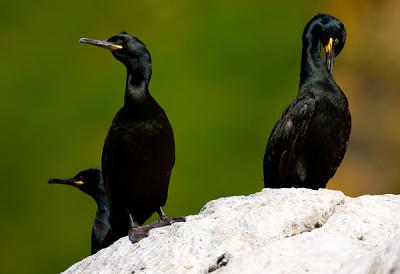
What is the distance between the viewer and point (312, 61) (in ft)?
24.2

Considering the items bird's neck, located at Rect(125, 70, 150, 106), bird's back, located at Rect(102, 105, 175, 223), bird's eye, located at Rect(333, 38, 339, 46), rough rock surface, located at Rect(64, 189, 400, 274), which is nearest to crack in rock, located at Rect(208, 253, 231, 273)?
rough rock surface, located at Rect(64, 189, 400, 274)

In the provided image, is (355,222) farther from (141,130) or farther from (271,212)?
(141,130)

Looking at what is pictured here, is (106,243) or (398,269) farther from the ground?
(398,269)

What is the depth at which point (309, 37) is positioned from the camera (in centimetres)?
750

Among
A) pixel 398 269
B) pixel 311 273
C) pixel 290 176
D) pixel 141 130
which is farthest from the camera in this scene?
pixel 290 176

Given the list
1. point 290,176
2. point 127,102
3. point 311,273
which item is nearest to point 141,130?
point 127,102

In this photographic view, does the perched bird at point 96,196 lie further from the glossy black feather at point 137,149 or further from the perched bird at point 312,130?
the perched bird at point 312,130

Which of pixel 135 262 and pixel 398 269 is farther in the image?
pixel 135 262

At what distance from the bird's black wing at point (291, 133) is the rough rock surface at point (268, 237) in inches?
77.6

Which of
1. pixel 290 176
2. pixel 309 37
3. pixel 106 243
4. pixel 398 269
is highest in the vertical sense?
pixel 309 37

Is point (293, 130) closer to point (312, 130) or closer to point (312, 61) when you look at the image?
point (312, 130)

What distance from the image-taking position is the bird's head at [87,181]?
30.6 feet

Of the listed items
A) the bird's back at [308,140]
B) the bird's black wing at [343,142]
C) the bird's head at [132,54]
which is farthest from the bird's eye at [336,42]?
the bird's head at [132,54]

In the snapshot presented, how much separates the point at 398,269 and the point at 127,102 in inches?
136
